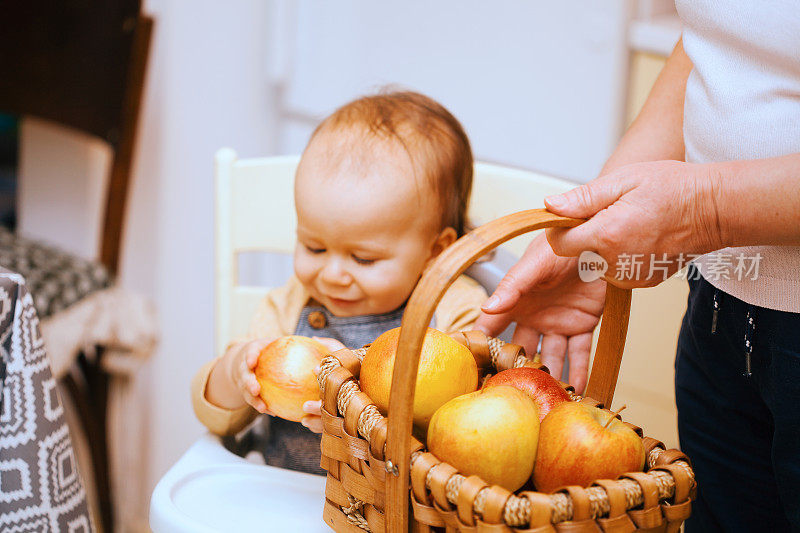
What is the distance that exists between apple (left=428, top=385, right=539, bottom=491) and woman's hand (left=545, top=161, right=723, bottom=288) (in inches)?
5.4

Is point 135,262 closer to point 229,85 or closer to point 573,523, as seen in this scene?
point 229,85

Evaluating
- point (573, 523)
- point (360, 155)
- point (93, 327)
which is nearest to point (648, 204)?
point (573, 523)

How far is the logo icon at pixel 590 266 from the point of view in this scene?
25.6 inches

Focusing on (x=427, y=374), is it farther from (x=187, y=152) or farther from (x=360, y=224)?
(x=187, y=152)

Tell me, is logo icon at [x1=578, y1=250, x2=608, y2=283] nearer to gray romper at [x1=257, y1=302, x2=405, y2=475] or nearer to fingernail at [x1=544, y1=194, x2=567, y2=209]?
fingernail at [x1=544, y1=194, x2=567, y2=209]

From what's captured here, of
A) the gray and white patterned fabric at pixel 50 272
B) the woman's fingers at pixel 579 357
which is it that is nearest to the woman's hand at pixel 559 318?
the woman's fingers at pixel 579 357

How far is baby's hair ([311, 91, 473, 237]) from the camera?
928mm

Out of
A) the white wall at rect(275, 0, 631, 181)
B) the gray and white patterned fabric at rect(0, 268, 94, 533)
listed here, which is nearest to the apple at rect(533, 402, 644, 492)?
the gray and white patterned fabric at rect(0, 268, 94, 533)

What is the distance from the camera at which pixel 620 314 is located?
26.5 inches

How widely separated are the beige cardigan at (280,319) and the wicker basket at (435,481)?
0.96 ft

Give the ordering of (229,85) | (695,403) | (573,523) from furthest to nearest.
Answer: (229,85) → (695,403) → (573,523)

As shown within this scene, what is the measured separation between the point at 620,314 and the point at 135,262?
1.68 metres

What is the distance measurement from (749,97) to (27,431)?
2.35ft

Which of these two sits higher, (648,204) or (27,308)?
(648,204)
